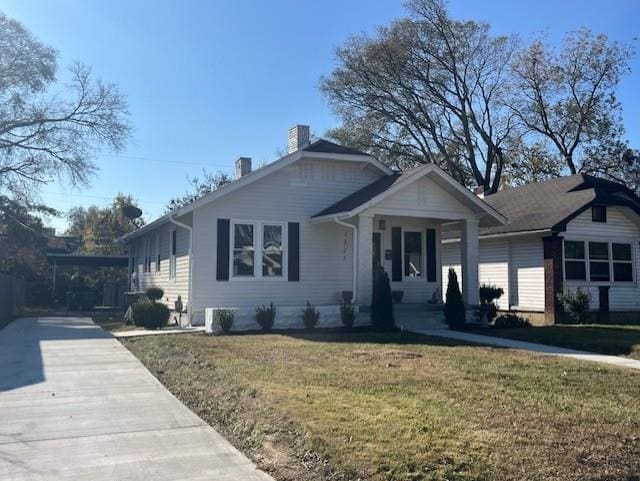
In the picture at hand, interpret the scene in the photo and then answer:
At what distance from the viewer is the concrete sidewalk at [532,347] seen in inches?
408

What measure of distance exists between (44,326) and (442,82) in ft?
86.9

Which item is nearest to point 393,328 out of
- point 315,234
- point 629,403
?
point 315,234

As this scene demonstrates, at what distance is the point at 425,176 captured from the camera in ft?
53.8

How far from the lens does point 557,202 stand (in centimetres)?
2083

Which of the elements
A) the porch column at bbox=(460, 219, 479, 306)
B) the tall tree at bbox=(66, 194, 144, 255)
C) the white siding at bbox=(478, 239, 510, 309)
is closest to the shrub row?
the porch column at bbox=(460, 219, 479, 306)

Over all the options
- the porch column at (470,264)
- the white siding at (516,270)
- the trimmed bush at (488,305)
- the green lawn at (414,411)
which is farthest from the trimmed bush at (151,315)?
the white siding at (516,270)

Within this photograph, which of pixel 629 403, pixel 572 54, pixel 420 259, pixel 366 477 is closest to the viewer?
pixel 366 477

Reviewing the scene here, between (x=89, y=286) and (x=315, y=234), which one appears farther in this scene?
(x=89, y=286)

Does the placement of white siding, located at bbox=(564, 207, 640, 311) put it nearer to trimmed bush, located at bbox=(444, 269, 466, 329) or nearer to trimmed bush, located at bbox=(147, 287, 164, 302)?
trimmed bush, located at bbox=(444, 269, 466, 329)

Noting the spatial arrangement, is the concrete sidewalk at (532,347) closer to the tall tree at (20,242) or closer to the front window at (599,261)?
the front window at (599,261)

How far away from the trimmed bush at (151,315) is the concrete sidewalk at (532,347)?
6472 millimetres

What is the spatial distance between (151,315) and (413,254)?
27.0ft

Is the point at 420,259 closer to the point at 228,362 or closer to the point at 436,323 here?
the point at 436,323

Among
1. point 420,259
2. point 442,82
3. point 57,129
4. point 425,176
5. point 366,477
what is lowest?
point 366,477
